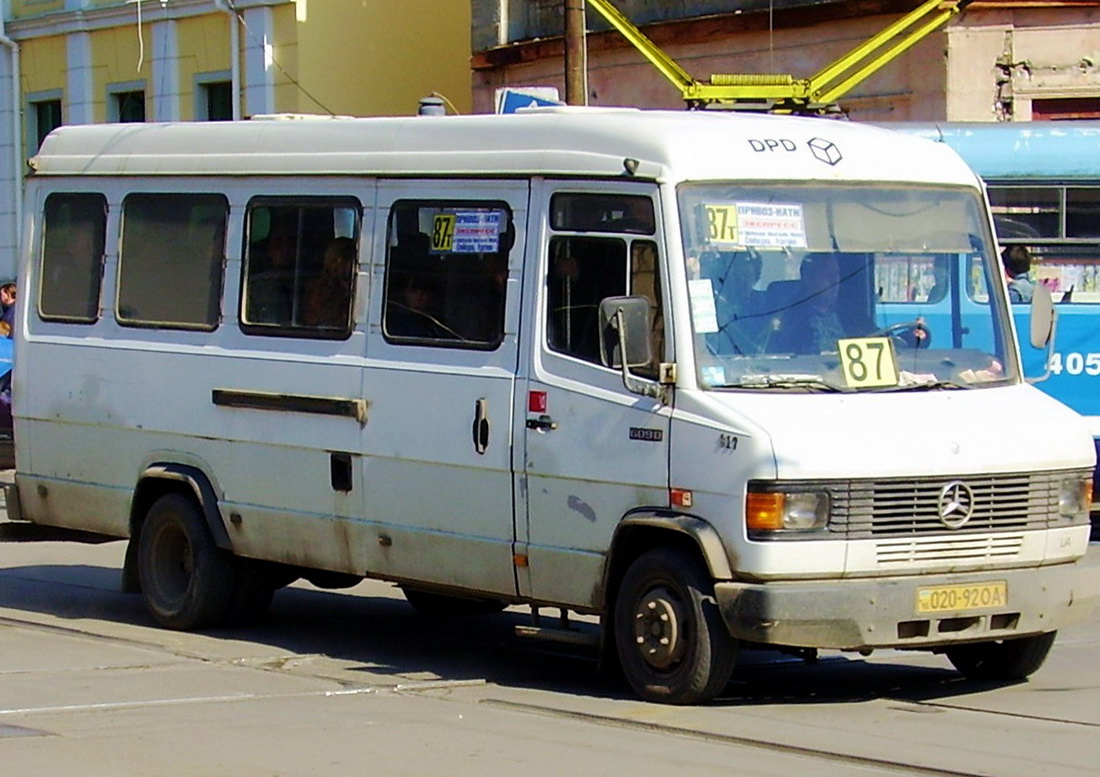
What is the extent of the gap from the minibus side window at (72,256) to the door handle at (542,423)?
3.64m

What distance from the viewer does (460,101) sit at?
108ft

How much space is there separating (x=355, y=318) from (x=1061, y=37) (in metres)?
14.4

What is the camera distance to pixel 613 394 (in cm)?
970

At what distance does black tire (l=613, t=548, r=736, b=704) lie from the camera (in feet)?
30.5

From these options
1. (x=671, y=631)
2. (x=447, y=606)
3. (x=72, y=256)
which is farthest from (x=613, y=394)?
(x=72, y=256)

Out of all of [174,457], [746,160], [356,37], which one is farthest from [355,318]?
[356,37]

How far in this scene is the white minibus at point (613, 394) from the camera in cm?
920

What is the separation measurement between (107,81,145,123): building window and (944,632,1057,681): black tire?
86.1 ft

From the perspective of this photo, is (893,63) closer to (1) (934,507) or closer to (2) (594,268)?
(2) (594,268)

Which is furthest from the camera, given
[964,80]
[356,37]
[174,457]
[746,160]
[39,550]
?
[356,37]

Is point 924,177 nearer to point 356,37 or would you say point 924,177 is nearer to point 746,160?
point 746,160

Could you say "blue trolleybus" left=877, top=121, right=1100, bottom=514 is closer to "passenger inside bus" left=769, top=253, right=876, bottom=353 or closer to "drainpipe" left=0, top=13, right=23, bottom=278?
"passenger inside bus" left=769, top=253, right=876, bottom=353

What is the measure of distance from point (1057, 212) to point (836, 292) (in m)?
7.43

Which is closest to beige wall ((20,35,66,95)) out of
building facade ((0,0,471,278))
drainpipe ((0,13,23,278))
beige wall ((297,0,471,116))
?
building facade ((0,0,471,278))
